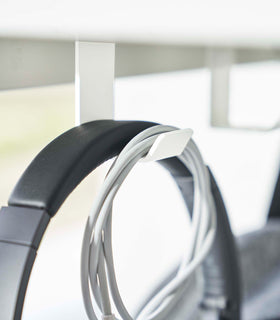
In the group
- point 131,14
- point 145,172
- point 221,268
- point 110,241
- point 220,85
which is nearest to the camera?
point 131,14

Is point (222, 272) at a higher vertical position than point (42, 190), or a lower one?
lower

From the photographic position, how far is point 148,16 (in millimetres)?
295

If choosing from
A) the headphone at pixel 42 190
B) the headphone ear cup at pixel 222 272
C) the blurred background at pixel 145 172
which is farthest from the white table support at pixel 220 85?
the headphone at pixel 42 190

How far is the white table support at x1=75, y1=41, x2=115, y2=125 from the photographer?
1.53ft

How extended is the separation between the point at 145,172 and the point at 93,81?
455 millimetres

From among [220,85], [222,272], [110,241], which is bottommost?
[222,272]

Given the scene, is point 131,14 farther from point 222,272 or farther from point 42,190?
point 222,272

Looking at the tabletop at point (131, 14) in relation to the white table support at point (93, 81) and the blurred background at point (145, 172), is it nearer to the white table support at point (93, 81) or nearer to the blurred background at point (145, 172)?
the white table support at point (93, 81)

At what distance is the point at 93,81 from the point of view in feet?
1.56

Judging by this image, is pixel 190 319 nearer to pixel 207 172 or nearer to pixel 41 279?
pixel 41 279

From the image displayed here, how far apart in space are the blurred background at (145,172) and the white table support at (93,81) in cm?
10

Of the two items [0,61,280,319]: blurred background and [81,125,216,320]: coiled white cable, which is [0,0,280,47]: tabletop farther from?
[0,61,280,319]: blurred background

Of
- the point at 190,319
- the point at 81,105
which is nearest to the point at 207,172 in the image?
the point at 81,105

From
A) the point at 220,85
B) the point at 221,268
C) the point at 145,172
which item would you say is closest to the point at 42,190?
the point at 221,268
